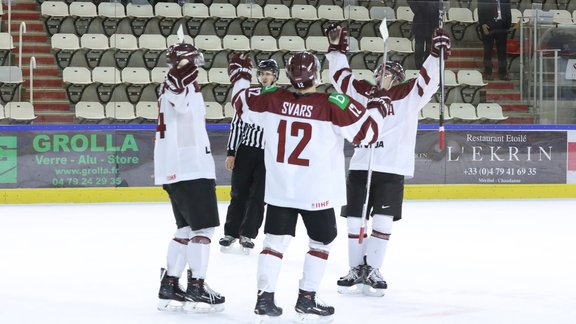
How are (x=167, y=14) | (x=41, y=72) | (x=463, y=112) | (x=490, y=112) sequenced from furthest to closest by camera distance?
(x=167, y=14) < (x=490, y=112) < (x=463, y=112) < (x=41, y=72)

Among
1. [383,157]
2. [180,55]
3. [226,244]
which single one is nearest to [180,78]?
[180,55]

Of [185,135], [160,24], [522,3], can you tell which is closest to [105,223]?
[185,135]

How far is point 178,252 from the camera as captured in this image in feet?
16.0

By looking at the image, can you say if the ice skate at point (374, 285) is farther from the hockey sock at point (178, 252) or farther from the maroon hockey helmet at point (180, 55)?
the maroon hockey helmet at point (180, 55)

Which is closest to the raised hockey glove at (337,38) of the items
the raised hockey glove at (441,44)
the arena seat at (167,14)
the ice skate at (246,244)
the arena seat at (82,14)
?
the raised hockey glove at (441,44)

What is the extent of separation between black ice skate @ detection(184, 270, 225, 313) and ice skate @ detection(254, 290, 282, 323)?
0.34 metres

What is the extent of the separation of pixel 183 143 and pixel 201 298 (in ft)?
2.51

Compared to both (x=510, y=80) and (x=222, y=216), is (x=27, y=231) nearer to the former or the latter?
(x=222, y=216)

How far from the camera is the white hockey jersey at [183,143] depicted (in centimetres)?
475

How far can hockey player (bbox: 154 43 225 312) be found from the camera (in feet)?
15.5

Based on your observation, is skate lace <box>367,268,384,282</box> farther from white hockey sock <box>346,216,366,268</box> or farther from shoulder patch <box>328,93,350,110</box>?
shoulder patch <box>328,93,350,110</box>

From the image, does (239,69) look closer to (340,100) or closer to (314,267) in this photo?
(340,100)

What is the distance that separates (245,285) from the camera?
5.63 metres

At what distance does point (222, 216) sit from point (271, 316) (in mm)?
4809
